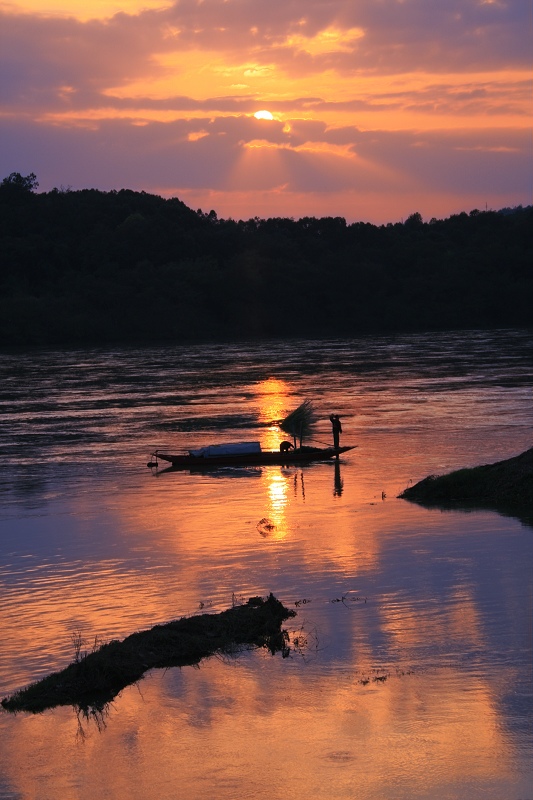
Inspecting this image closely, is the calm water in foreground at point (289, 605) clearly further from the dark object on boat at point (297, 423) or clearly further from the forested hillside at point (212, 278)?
the forested hillside at point (212, 278)

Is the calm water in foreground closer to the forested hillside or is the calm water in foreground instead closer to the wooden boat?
the wooden boat

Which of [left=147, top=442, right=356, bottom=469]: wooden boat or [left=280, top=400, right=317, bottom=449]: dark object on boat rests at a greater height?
[left=280, top=400, right=317, bottom=449]: dark object on boat

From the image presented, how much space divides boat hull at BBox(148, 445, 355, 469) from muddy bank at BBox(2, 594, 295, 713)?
16480mm

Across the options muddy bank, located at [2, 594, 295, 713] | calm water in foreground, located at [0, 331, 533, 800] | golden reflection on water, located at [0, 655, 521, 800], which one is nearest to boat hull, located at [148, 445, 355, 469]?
calm water in foreground, located at [0, 331, 533, 800]

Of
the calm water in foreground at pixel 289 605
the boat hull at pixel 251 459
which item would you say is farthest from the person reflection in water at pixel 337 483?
the boat hull at pixel 251 459

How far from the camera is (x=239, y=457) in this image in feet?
110

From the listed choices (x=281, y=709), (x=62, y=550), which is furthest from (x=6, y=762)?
(x=62, y=550)

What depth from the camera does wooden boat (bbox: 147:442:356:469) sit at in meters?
33.7

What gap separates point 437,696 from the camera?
13695mm

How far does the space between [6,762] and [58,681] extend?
1.73 m

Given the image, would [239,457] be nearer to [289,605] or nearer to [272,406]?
[289,605]

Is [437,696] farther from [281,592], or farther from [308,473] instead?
Answer: [308,473]

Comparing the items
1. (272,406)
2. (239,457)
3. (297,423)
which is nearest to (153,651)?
(239,457)

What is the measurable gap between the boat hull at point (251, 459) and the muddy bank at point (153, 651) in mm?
16480
